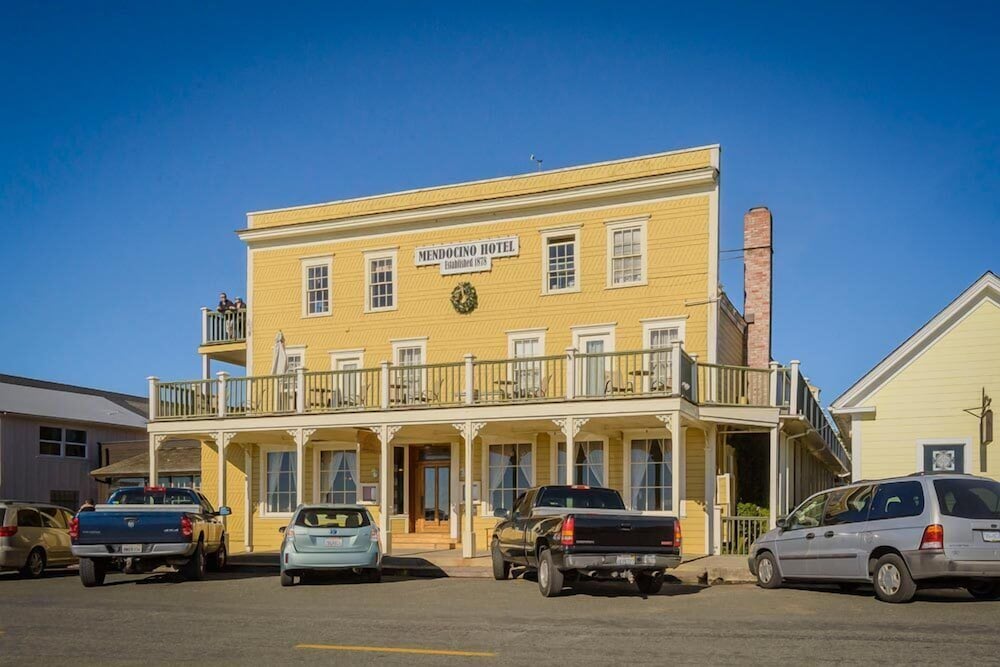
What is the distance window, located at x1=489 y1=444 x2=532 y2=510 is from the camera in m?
26.5

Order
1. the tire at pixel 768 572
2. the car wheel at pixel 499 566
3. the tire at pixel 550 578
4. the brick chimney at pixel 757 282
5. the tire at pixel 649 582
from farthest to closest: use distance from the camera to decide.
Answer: the brick chimney at pixel 757 282 < the car wheel at pixel 499 566 < the tire at pixel 768 572 < the tire at pixel 649 582 < the tire at pixel 550 578

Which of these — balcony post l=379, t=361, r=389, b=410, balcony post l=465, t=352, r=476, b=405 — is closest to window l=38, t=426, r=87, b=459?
balcony post l=379, t=361, r=389, b=410

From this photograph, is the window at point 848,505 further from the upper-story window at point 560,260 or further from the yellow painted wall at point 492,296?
the upper-story window at point 560,260

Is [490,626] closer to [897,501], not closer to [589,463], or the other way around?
[897,501]

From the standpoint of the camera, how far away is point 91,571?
1817cm

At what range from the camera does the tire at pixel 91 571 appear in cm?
1812

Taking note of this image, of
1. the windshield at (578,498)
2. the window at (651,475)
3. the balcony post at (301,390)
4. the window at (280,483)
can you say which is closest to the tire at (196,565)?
the windshield at (578,498)

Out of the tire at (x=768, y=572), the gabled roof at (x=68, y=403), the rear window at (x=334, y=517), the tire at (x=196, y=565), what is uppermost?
the gabled roof at (x=68, y=403)

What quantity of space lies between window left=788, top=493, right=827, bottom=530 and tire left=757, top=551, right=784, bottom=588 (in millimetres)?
617

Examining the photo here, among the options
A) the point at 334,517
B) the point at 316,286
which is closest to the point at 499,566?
the point at 334,517

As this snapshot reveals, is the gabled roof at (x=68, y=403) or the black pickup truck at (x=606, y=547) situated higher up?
the gabled roof at (x=68, y=403)

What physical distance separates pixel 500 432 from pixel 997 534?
14189 millimetres

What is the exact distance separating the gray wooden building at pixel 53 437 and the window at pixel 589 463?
74.3ft

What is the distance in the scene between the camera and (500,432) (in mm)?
26484
